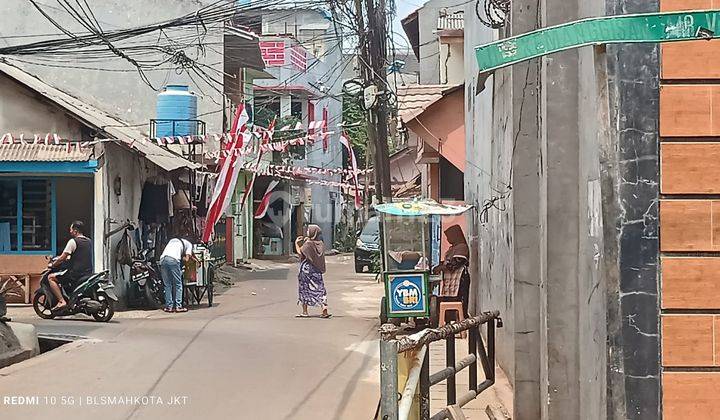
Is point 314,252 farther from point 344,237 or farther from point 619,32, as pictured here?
point 344,237

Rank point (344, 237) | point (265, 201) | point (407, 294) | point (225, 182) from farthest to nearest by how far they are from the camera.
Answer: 1. point (344, 237)
2. point (265, 201)
3. point (225, 182)
4. point (407, 294)

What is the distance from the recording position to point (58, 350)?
11805mm

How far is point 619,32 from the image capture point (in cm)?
442

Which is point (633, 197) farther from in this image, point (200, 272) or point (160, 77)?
point (160, 77)

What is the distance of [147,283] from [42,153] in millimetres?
3081

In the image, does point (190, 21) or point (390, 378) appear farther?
point (190, 21)

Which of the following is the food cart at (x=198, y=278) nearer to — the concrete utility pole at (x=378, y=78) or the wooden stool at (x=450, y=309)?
the concrete utility pole at (x=378, y=78)

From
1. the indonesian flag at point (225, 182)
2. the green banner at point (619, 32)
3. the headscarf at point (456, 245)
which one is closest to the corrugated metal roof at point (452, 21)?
the indonesian flag at point (225, 182)

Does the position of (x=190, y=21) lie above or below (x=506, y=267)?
above

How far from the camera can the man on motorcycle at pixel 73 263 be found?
15.1 meters

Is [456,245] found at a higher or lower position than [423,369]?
higher

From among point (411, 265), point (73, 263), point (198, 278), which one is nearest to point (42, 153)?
point (73, 263)

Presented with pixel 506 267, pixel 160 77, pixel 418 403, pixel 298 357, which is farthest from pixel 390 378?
pixel 160 77

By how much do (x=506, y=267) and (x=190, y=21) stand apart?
757 cm
